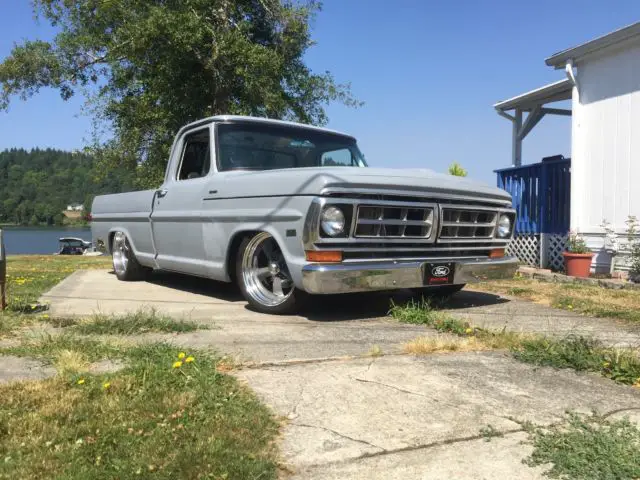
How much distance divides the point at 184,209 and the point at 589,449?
15.6 ft

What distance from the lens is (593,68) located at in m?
9.24

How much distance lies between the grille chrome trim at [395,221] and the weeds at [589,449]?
241 cm

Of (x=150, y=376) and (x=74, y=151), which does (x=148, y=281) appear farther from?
(x=74, y=151)

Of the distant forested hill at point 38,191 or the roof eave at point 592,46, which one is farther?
the distant forested hill at point 38,191

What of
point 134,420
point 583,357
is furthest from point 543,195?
point 134,420

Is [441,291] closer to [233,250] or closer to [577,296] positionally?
[577,296]

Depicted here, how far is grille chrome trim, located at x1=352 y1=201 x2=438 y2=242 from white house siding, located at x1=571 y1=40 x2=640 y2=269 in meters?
5.10

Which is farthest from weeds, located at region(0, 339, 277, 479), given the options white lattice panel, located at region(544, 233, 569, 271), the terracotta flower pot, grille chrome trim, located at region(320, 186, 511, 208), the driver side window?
white lattice panel, located at region(544, 233, 569, 271)

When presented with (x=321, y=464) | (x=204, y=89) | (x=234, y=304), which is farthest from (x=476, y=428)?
(x=204, y=89)

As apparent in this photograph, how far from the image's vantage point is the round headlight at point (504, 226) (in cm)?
566

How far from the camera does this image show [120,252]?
7969 mm

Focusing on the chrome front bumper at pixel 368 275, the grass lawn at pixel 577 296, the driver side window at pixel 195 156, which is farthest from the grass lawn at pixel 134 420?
the grass lawn at pixel 577 296

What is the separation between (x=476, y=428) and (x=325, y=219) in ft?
7.53

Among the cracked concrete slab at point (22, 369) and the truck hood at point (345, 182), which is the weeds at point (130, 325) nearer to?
the cracked concrete slab at point (22, 369)
